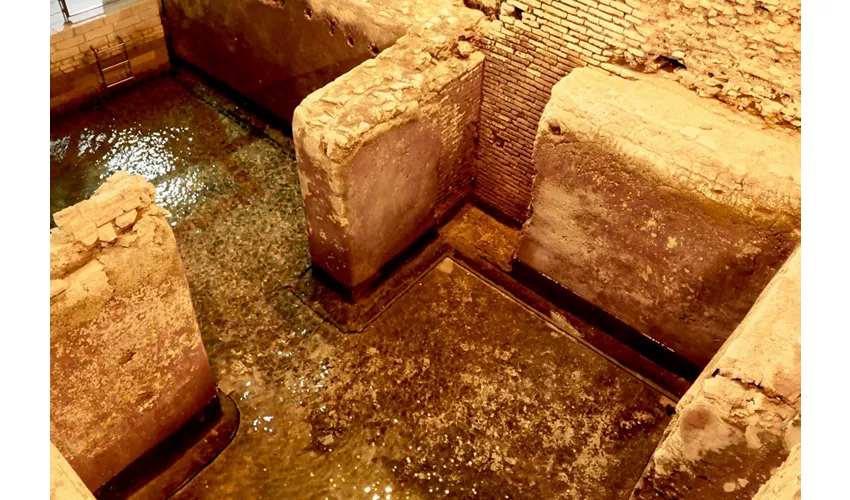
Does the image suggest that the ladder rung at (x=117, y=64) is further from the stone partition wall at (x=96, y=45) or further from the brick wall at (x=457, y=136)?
the brick wall at (x=457, y=136)

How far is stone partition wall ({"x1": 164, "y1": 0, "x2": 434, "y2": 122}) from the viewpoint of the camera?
195 inches

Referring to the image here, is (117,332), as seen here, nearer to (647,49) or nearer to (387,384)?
(387,384)

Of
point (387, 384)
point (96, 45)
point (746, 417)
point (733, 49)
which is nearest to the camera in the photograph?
point (746, 417)

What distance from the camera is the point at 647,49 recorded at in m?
4.11

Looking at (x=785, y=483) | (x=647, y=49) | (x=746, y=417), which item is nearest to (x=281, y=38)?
(x=647, y=49)

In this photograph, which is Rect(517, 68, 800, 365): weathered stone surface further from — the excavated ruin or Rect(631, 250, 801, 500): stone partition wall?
Rect(631, 250, 801, 500): stone partition wall

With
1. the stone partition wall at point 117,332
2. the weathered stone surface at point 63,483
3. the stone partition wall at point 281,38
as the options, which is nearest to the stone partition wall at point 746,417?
the weathered stone surface at point 63,483

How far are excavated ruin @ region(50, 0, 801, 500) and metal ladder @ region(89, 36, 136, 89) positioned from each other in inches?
49.0

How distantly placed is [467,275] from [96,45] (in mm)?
4154

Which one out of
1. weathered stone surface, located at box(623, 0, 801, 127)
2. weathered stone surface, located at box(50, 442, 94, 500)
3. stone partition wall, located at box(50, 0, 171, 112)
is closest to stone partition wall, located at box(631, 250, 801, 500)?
weathered stone surface, located at box(623, 0, 801, 127)

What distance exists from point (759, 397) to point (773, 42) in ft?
6.79

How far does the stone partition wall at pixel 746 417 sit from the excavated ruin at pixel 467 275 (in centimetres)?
1

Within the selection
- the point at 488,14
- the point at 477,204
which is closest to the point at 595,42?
the point at 488,14

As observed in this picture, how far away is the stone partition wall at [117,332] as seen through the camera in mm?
2996
